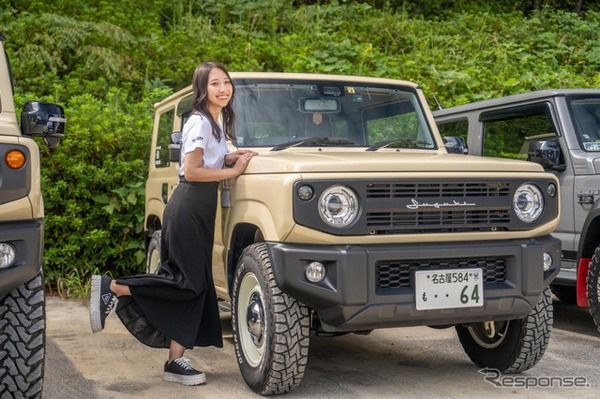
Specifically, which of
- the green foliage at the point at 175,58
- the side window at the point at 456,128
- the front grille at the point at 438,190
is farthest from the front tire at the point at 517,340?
the green foliage at the point at 175,58

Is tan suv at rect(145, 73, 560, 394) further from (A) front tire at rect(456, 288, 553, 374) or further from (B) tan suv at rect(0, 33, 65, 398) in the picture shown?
(B) tan suv at rect(0, 33, 65, 398)

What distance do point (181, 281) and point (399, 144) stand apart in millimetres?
1667

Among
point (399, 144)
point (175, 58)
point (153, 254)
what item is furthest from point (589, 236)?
point (175, 58)

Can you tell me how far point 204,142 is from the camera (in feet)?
14.6

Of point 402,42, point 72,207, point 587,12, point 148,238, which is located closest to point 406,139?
point 148,238

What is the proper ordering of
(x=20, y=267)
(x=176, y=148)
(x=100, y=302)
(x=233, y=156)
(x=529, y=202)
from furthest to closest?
(x=176, y=148) → (x=233, y=156) → (x=100, y=302) → (x=529, y=202) → (x=20, y=267)

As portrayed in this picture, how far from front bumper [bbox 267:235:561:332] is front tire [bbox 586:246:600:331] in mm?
1237

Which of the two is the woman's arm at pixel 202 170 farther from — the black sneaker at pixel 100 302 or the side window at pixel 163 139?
the side window at pixel 163 139

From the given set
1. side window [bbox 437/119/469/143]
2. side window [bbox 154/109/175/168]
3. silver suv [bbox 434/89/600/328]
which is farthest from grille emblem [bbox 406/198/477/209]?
side window [bbox 437/119/469/143]

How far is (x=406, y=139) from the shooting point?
5246 mm

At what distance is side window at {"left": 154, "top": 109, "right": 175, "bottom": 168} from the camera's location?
6.17 meters

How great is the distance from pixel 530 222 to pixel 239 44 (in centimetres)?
873

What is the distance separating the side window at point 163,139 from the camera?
617cm

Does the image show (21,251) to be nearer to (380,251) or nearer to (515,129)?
→ (380,251)
